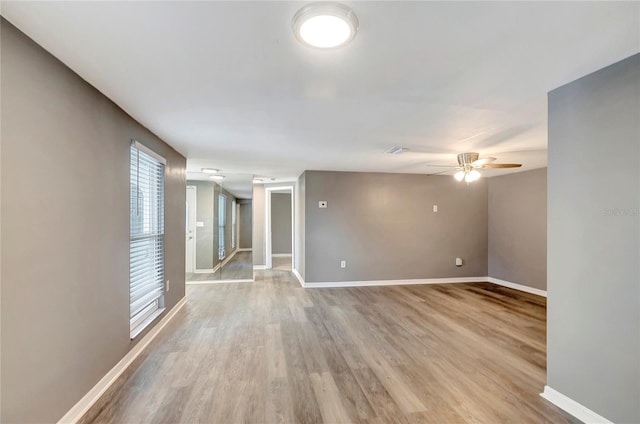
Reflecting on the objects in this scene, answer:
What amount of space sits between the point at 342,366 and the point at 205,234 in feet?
15.5

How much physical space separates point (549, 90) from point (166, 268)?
4192mm

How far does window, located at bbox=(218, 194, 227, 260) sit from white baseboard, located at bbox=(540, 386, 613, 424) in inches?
235

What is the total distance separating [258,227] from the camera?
24.4 ft

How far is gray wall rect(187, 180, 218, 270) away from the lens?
240 inches

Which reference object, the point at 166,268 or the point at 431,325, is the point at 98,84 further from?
the point at 431,325

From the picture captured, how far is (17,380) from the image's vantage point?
4.33 feet

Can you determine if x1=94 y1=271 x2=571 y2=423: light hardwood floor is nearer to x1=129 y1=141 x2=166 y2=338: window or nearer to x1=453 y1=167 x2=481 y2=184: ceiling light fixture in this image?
x1=129 y1=141 x2=166 y2=338: window

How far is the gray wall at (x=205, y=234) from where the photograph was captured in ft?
20.0

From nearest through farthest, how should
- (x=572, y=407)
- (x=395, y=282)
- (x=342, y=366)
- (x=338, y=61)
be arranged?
(x=338, y=61) → (x=572, y=407) → (x=342, y=366) → (x=395, y=282)

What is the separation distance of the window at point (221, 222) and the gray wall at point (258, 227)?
0.79 meters

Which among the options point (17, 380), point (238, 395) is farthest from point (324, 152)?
point (17, 380)

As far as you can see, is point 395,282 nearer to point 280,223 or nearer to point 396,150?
point 396,150

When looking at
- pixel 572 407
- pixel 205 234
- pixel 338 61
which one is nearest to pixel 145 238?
pixel 338 61

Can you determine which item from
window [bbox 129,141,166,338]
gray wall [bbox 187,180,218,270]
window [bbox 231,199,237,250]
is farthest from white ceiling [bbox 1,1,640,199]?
window [bbox 231,199,237,250]
